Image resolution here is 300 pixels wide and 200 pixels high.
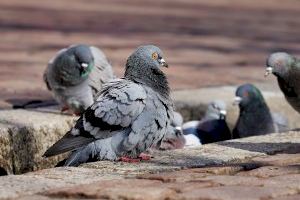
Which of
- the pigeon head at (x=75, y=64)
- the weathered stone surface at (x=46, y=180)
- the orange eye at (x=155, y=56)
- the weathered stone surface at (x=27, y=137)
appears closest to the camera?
the weathered stone surface at (x=46, y=180)

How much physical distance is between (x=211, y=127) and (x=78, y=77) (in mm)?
1159

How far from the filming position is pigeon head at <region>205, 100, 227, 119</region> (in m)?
9.24

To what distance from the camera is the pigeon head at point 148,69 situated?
6.75 metres

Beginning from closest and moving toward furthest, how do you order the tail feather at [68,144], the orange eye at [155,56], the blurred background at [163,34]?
the tail feather at [68,144]
the orange eye at [155,56]
the blurred background at [163,34]

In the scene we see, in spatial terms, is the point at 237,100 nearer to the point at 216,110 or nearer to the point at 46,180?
the point at 216,110

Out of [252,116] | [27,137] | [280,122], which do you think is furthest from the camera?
[280,122]

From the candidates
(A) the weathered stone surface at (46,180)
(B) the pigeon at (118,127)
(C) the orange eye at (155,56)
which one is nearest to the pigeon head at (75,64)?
(C) the orange eye at (155,56)

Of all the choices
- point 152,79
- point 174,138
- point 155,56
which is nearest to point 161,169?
point 152,79

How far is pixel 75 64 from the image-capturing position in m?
8.77

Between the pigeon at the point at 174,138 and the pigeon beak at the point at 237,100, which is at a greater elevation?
the pigeon beak at the point at 237,100

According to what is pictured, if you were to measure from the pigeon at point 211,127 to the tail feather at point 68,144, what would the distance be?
228 cm

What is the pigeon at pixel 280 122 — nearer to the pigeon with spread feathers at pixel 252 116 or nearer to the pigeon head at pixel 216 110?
the pigeon with spread feathers at pixel 252 116

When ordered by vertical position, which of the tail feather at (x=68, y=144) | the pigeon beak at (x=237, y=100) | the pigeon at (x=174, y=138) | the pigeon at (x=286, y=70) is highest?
the pigeon at (x=286, y=70)

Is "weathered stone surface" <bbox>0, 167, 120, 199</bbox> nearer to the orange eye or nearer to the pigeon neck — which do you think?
the pigeon neck
